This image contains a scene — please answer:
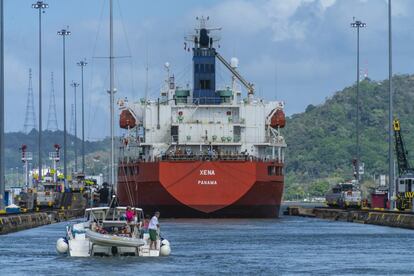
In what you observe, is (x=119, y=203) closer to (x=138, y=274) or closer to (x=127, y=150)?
(x=127, y=150)

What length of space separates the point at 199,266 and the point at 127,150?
206 feet

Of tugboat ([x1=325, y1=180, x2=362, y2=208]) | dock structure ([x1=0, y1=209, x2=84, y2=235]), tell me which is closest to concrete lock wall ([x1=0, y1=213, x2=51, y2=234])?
dock structure ([x1=0, y1=209, x2=84, y2=235])

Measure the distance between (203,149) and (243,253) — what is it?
4447 centimetres

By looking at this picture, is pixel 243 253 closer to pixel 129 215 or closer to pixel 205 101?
pixel 129 215

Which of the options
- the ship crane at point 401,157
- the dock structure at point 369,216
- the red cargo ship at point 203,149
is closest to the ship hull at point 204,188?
the red cargo ship at point 203,149

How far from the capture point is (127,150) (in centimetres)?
13138

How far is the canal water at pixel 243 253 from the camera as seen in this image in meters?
66.9

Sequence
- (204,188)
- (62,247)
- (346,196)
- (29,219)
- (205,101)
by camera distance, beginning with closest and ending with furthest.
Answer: (62,247), (29,219), (204,188), (205,101), (346,196)

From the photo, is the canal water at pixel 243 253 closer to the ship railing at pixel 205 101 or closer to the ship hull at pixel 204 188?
the ship hull at pixel 204 188

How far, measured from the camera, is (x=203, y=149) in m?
122

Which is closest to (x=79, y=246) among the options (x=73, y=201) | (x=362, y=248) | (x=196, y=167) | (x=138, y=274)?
(x=138, y=274)

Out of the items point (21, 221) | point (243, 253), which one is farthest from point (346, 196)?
point (243, 253)

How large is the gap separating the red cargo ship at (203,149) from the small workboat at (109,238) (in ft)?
131

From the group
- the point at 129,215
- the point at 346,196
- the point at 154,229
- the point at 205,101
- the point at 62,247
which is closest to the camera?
the point at 154,229
